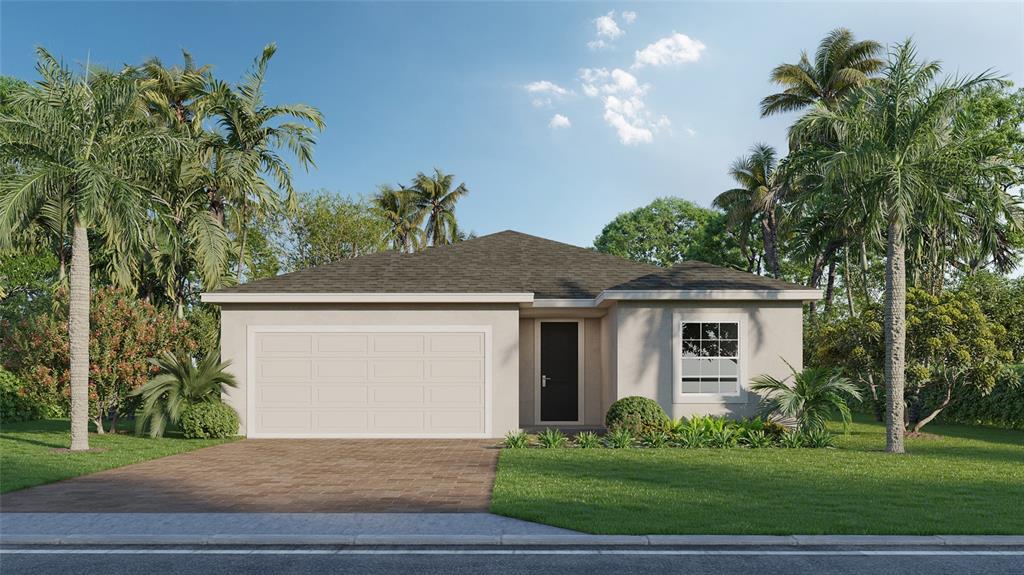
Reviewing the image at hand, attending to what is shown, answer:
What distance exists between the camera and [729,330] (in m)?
14.4

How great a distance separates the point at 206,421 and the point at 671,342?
9536 mm

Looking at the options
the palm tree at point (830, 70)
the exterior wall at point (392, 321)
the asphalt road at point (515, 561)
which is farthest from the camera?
the palm tree at point (830, 70)

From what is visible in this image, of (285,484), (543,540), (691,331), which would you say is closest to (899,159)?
(691,331)

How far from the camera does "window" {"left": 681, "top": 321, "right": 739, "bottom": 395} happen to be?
14.2 meters

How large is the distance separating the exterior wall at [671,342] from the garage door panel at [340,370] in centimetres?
533

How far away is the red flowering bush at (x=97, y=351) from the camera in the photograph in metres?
14.4

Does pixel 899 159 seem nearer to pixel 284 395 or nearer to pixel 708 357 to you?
pixel 708 357

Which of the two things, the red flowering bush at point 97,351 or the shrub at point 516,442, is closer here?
the shrub at point 516,442

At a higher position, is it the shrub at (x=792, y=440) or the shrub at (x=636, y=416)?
the shrub at (x=636, y=416)

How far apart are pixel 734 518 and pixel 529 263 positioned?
38.7ft

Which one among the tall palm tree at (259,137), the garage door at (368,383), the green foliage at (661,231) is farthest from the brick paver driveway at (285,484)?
the green foliage at (661,231)

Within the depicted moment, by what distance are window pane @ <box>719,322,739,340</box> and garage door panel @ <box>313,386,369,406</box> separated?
7.53 metres

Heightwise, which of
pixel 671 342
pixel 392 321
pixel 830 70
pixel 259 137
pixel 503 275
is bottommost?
pixel 671 342

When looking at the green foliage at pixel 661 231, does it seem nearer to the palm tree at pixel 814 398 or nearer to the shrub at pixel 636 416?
the palm tree at pixel 814 398
